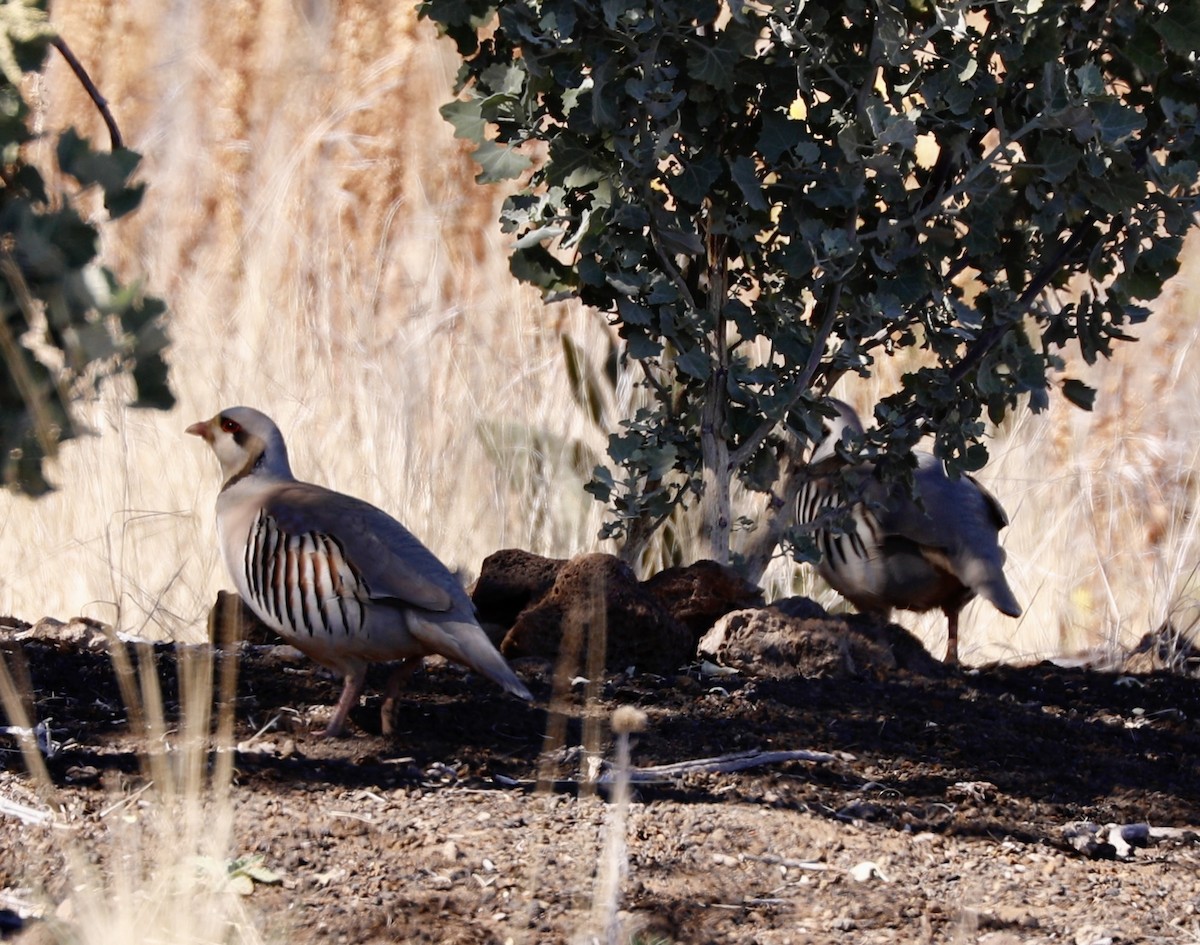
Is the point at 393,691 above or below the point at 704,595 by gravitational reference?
below

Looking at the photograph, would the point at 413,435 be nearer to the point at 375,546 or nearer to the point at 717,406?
the point at 717,406

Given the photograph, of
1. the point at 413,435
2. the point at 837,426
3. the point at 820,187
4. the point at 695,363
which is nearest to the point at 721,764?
the point at 695,363

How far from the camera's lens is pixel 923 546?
5699mm

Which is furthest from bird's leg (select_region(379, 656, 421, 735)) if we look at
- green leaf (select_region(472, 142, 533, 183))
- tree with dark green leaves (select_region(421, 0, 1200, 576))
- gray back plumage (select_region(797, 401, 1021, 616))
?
gray back plumage (select_region(797, 401, 1021, 616))

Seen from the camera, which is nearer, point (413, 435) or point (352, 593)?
point (352, 593)

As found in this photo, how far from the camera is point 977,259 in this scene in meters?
4.83

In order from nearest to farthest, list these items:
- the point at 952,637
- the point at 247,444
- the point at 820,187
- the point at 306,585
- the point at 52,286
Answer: the point at 52,286
the point at 306,585
the point at 820,187
the point at 247,444
the point at 952,637

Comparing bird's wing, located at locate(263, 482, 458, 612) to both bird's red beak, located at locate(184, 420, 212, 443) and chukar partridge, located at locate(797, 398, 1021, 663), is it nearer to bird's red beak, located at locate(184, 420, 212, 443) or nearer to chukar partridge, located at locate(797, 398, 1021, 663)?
bird's red beak, located at locate(184, 420, 212, 443)

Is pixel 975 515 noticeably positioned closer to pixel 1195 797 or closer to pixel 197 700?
pixel 1195 797

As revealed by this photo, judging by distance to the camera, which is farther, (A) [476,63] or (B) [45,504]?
(B) [45,504]

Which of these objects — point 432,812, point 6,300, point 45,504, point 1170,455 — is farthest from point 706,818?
point 1170,455

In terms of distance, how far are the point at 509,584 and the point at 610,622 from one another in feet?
1.85

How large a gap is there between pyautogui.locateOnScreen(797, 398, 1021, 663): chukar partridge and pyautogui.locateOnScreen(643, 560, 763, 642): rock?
0.61m

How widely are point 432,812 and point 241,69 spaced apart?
34.6 ft
